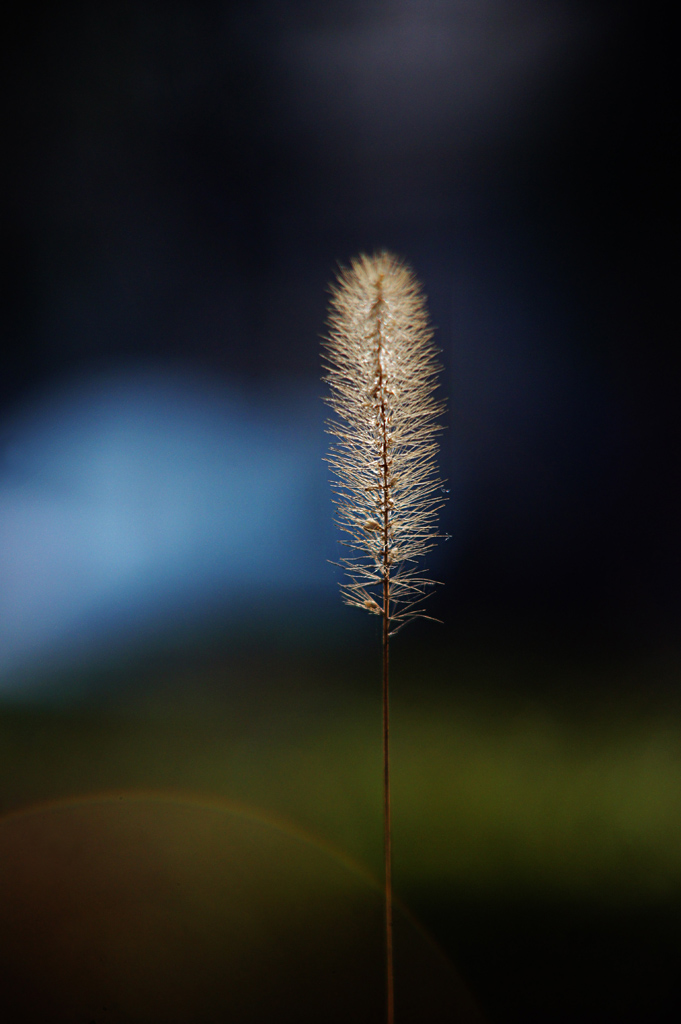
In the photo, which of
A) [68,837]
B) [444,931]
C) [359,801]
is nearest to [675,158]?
[359,801]

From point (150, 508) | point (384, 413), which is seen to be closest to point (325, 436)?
point (384, 413)

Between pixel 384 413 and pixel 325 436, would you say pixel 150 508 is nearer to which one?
pixel 325 436

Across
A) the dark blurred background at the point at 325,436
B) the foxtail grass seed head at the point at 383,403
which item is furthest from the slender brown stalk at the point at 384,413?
the dark blurred background at the point at 325,436

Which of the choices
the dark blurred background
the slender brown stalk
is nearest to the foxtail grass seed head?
the slender brown stalk

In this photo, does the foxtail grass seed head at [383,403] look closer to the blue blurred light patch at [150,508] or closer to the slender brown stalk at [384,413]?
the slender brown stalk at [384,413]

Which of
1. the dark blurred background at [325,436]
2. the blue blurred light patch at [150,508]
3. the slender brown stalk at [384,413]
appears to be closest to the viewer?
the slender brown stalk at [384,413]

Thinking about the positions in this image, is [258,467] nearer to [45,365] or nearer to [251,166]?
[45,365]

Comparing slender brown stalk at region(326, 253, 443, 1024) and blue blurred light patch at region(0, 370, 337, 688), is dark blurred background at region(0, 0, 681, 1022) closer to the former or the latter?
blue blurred light patch at region(0, 370, 337, 688)
